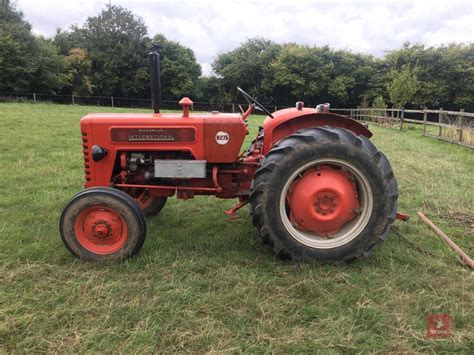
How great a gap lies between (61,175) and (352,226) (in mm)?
4691

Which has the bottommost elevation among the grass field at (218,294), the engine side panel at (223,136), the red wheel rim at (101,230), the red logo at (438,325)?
the red logo at (438,325)

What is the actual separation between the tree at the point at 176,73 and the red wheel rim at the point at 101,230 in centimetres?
3442

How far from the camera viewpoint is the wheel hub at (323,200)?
3.26 meters

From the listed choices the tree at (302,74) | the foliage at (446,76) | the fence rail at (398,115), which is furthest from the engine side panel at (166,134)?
the foliage at (446,76)

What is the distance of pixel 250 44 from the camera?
1672 inches

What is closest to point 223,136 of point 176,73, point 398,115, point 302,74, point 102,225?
point 102,225

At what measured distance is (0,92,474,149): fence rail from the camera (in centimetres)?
1126

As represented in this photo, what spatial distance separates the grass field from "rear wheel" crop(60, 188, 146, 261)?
0.12 meters

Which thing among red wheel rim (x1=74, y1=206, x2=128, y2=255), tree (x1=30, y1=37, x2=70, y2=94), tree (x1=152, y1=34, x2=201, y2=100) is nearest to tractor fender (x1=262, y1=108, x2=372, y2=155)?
red wheel rim (x1=74, y1=206, x2=128, y2=255)

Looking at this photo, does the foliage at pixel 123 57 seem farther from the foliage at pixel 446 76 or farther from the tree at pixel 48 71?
the foliage at pixel 446 76

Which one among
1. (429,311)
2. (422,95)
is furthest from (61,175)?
(422,95)

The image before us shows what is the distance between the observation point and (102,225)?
3.19 metres

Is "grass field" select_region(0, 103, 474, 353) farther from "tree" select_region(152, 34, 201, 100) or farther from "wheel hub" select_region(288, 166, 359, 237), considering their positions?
"tree" select_region(152, 34, 201, 100)

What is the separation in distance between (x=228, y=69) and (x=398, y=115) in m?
22.1
